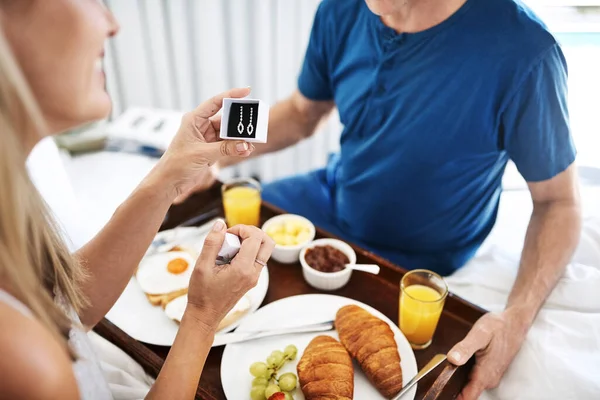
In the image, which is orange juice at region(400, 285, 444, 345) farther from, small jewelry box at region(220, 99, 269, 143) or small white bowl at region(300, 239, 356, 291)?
small jewelry box at region(220, 99, 269, 143)

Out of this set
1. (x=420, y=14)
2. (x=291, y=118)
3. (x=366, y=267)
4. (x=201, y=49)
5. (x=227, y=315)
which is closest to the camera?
(x=227, y=315)

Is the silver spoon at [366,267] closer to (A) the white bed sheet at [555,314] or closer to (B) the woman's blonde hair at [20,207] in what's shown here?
(A) the white bed sheet at [555,314]

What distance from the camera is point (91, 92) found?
2.61 ft

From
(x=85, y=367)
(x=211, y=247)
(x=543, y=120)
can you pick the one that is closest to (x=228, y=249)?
(x=211, y=247)

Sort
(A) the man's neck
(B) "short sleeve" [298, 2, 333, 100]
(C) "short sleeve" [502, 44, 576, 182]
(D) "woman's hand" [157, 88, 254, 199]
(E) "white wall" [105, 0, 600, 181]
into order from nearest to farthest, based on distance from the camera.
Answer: (D) "woman's hand" [157, 88, 254, 199]
(C) "short sleeve" [502, 44, 576, 182]
(A) the man's neck
(B) "short sleeve" [298, 2, 333, 100]
(E) "white wall" [105, 0, 600, 181]

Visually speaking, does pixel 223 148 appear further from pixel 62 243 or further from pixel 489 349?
pixel 489 349

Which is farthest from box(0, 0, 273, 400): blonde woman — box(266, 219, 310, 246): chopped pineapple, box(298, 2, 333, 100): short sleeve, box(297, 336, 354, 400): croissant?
box(298, 2, 333, 100): short sleeve

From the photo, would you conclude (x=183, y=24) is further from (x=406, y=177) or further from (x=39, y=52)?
(x=39, y=52)

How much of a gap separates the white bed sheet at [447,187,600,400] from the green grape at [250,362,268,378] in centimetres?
53

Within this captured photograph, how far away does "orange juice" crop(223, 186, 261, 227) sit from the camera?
1401 millimetres

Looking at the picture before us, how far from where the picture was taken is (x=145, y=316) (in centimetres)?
114

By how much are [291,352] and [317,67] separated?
1081mm

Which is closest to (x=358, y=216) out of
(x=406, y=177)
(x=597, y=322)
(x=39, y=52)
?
(x=406, y=177)

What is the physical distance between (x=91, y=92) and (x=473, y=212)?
1213 millimetres
